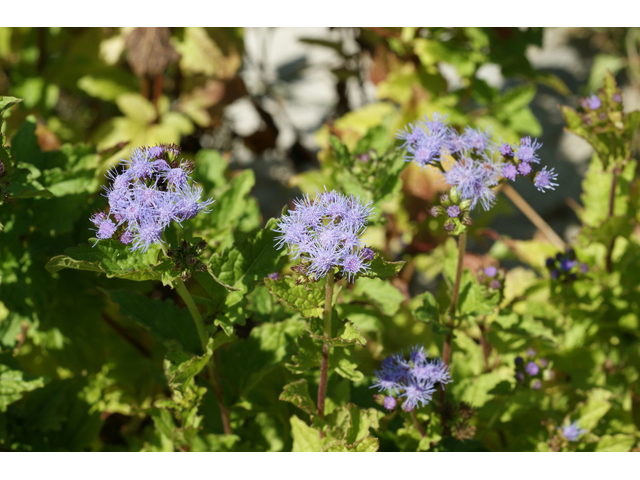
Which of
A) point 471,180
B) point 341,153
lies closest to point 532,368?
point 471,180

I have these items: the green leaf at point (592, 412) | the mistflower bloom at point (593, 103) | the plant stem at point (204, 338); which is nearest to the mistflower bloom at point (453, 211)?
the plant stem at point (204, 338)

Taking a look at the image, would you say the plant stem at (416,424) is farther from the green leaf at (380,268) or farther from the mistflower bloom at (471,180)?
the mistflower bloom at (471,180)

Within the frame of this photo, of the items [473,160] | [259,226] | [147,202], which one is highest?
[259,226]

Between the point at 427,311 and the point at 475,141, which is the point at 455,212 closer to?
the point at 475,141

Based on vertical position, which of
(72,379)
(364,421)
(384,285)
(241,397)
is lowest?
(364,421)

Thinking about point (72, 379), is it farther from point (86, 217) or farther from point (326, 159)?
point (326, 159)

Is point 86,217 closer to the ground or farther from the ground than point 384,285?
farther from the ground

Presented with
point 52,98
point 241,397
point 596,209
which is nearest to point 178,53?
point 52,98
